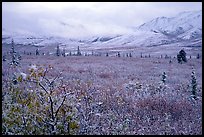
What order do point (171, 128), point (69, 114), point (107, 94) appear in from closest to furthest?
point (69, 114)
point (171, 128)
point (107, 94)

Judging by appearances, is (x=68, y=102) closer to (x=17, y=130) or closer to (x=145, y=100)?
(x=17, y=130)

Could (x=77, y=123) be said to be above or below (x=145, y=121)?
above

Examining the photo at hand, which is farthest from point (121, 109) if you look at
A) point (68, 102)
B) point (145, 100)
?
point (68, 102)

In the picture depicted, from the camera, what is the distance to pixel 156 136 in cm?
911

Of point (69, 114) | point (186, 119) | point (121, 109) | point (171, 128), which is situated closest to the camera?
point (69, 114)

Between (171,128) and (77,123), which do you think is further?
(171,128)

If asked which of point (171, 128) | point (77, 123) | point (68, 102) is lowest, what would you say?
point (171, 128)

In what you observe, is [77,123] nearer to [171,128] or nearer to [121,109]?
[171,128]

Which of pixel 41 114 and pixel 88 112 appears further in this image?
pixel 88 112

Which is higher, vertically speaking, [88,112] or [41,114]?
[41,114]

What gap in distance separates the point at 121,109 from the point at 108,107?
52cm

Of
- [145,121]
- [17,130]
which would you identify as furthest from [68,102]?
[145,121]

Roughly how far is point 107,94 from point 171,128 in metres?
4.82

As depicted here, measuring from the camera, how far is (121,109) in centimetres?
1191
